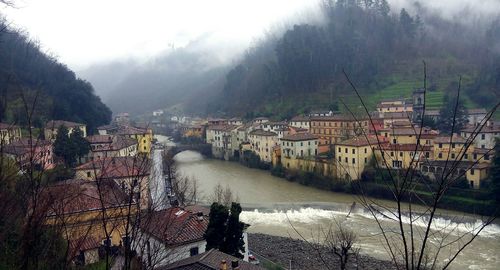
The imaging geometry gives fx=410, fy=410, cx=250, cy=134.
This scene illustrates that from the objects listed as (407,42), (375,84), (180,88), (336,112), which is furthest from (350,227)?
(180,88)

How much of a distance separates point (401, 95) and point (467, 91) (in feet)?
17.3

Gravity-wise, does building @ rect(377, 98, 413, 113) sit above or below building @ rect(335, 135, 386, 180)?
above

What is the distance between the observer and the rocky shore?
39.5 ft

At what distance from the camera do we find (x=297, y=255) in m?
13.0

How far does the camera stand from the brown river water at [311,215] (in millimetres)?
12914

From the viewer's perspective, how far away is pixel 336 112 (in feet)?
113

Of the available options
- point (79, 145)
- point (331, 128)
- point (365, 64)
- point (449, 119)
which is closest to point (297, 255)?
point (79, 145)

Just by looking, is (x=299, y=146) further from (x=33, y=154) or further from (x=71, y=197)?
(x=33, y=154)

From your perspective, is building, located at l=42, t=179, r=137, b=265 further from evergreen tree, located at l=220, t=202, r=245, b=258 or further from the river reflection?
the river reflection

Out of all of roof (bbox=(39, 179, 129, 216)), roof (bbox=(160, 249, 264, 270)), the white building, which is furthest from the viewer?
the white building

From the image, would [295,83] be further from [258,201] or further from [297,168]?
[258,201]

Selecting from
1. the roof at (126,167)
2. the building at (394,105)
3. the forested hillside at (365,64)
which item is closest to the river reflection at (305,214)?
the roof at (126,167)

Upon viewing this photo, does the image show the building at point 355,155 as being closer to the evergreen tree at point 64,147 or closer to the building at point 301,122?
the building at point 301,122

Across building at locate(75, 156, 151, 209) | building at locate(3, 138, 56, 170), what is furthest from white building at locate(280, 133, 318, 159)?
building at locate(3, 138, 56, 170)
